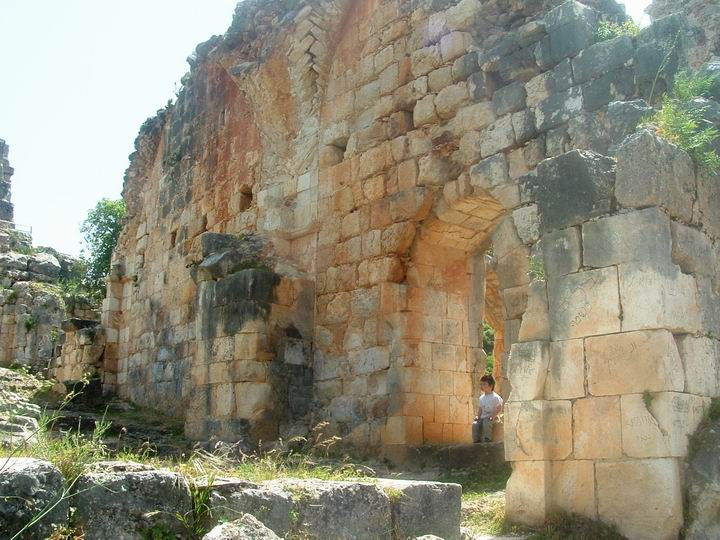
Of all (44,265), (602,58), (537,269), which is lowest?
(537,269)

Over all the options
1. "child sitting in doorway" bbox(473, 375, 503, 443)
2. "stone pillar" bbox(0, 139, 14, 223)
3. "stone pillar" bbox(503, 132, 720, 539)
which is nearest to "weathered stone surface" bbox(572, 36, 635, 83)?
"stone pillar" bbox(503, 132, 720, 539)

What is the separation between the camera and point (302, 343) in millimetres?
9766

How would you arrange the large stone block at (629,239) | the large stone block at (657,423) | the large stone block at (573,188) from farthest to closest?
the large stone block at (573,188) → the large stone block at (629,239) → the large stone block at (657,423)

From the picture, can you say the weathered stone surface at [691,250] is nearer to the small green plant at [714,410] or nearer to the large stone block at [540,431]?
the small green plant at [714,410]

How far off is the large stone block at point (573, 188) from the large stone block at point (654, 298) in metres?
0.50

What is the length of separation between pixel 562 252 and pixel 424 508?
1959 millimetres

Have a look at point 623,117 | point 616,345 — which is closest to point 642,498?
point 616,345

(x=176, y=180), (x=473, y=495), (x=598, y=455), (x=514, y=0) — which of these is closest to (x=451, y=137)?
(x=514, y=0)

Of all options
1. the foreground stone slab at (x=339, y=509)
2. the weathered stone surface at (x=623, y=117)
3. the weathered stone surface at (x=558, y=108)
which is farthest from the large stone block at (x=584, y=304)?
the weathered stone surface at (x=558, y=108)

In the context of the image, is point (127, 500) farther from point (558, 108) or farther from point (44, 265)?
point (44, 265)

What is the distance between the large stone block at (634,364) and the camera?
484cm

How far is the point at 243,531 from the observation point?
3799 mm

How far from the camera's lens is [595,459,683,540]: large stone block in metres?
4.62

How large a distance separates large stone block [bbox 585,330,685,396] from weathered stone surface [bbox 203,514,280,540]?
7.63ft
